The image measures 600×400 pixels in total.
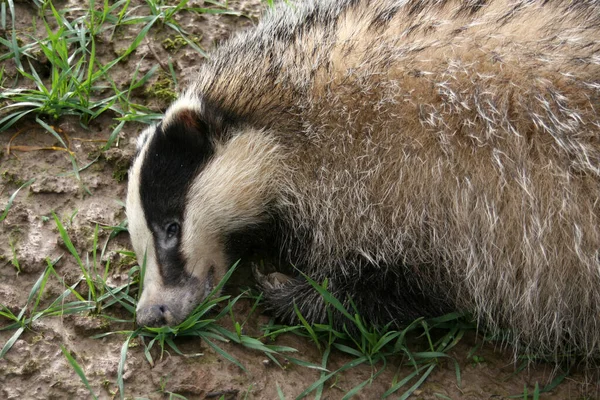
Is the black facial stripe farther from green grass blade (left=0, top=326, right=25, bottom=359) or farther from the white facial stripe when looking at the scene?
green grass blade (left=0, top=326, right=25, bottom=359)

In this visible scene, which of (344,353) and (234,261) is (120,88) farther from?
(344,353)

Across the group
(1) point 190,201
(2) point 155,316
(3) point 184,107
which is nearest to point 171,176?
(1) point 190,201

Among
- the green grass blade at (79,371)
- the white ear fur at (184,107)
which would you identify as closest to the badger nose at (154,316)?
the green grass blade at (79,371)

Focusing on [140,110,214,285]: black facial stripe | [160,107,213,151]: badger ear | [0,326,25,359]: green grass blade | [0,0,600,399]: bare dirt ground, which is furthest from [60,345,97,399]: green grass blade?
[160,107,213,151]: badger ear

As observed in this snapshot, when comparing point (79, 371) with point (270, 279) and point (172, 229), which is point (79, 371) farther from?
point (270, 279)

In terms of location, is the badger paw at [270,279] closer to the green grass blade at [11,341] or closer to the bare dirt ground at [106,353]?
the bare dirt ground at [106,353]

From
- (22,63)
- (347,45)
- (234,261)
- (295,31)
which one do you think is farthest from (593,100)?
(22,63)
